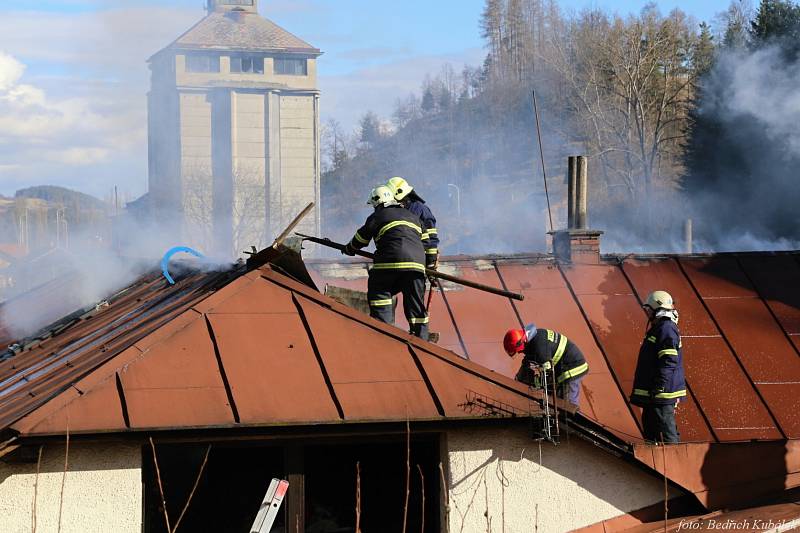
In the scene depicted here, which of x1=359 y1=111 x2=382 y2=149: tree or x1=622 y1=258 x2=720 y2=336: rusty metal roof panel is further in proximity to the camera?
x1=359 y1=111 x2=382 y2=149: tree

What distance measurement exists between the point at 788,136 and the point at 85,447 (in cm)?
2217

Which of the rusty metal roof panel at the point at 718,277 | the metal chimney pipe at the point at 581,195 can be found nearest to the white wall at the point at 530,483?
the rusty metal roof panel at the point at 718,277

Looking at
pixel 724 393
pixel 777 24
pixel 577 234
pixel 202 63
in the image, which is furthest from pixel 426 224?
pixel 202 63

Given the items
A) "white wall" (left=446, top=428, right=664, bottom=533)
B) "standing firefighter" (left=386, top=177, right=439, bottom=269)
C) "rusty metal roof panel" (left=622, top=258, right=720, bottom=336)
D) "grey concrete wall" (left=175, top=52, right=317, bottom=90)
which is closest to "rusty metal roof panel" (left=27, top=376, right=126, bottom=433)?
"white wall" (left=446, top=428, right=664, bottom=533)

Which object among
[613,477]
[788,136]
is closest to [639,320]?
[613,477]

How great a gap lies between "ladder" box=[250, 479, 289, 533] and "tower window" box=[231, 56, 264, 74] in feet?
144

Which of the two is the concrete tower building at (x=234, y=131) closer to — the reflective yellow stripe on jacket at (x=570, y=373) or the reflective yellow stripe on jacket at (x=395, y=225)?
the reflective yellow stripe on jacket at (x=395, y=225)

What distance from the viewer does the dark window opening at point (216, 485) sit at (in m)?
6.85

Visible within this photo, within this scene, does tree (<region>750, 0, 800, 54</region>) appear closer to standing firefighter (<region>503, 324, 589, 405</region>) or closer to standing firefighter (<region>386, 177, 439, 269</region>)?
standing firefighter (<region>386, 177, 439, 269</region>)

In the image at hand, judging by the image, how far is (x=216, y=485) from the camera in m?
6.96

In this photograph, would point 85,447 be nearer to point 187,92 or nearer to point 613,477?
point 613,477

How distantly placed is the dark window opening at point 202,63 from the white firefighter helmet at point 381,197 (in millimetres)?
32665

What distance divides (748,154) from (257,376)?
23659 millimetres

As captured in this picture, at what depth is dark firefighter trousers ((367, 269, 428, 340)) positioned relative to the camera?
8.72 meters
